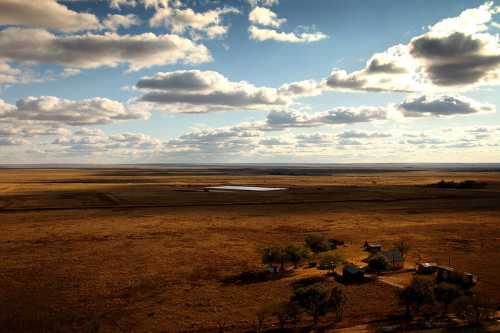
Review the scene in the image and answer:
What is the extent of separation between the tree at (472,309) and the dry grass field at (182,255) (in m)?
4.48

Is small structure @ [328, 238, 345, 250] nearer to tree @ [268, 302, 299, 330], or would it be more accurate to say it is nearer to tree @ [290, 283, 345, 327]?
tree @ [290, 283, 345, 327]

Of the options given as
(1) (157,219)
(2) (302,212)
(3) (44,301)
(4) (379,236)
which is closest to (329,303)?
(3) (44,301)

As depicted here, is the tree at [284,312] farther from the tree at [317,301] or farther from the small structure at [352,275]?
the small structure at [352,275]

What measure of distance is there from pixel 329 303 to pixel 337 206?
64797mm

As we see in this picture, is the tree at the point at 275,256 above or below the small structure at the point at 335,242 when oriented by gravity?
above

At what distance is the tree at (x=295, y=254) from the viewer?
130ft

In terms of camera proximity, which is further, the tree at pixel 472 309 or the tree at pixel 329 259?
the tree at pixel 329 259

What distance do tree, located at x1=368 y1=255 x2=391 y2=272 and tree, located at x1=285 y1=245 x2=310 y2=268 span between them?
21.7ft

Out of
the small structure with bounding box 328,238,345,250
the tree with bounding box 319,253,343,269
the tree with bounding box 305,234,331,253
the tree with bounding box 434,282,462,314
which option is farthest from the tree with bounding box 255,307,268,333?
the small structure with bounding box 328,238,345,250

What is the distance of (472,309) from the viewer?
26688 millimetres

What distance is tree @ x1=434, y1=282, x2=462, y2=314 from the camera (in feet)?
89.7

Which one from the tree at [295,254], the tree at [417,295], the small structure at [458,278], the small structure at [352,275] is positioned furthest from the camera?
the tree at [295,254]

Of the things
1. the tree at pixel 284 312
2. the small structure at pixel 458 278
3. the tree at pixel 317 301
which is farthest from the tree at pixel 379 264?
the tree at pixel 284 312

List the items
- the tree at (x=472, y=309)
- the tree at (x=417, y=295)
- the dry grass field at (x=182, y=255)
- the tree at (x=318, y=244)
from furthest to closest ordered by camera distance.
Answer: the tree at (x=318, y=244) → the dry grass field at (x=182, y=255) → the tree at (x=417, y=295) → the tree at (x=472, y=309)
